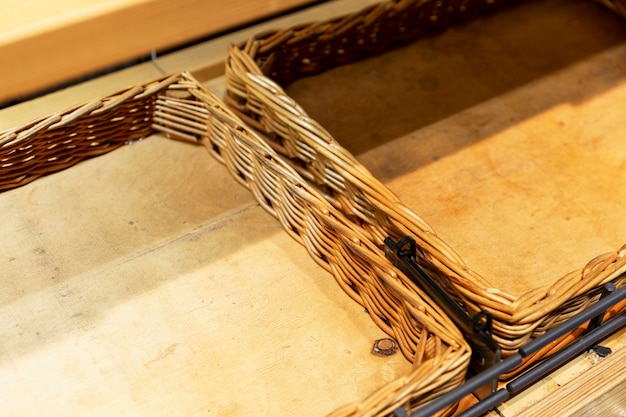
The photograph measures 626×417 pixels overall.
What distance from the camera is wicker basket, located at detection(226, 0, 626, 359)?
0.88m

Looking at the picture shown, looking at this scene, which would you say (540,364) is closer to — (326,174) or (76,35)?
(326,174)

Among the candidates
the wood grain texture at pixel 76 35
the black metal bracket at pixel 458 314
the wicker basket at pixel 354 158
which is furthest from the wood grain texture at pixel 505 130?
the wood grain texture at pixel 76 35

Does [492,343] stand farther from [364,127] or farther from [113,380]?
[364,127]

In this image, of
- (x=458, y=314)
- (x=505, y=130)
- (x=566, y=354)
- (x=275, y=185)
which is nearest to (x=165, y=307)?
(x=275, y=185)

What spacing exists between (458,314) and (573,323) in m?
0.12

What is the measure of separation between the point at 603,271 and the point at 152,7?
1.79 ft

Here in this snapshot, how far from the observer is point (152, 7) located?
673mm

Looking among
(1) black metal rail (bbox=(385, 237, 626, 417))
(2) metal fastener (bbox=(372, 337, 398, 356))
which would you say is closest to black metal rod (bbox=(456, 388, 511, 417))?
(1) black metal rail (bbox=(385, 237, 626, 417))

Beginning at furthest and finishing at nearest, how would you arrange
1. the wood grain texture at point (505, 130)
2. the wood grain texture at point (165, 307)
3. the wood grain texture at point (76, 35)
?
the wood grain texture at point (505, 130), the wood grain texture at point (165, 307), the wood grain texture at point (76, 35)

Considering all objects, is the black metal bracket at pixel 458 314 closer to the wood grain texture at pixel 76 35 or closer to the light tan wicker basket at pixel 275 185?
the light tan wicker basket at pixel 275 185

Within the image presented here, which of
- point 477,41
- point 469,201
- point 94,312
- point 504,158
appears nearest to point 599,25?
point 477,41

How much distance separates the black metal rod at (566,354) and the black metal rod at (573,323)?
1.4 inches

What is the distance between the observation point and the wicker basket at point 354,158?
34.5 inches

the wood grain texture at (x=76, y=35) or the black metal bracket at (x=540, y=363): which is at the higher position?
the wood grain texture at (x=76, y=35)
